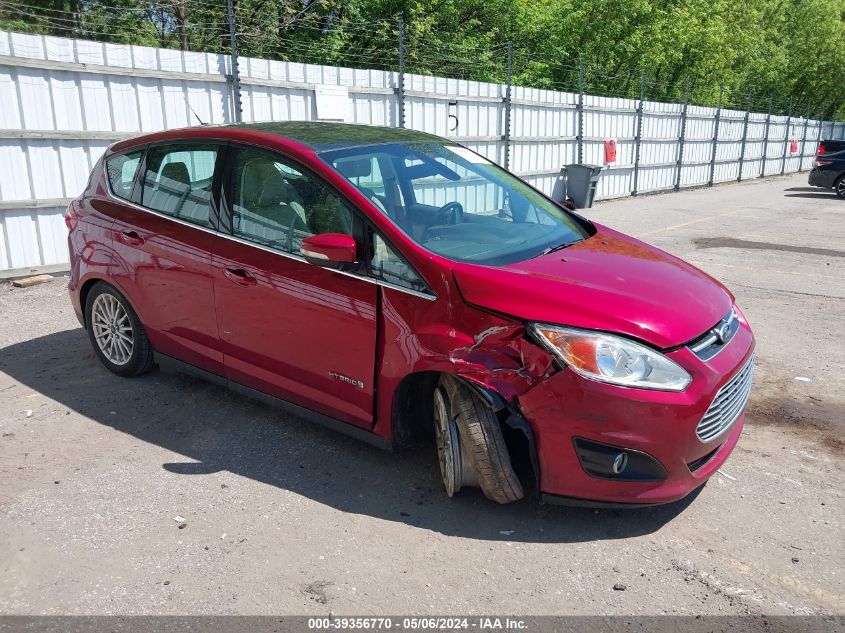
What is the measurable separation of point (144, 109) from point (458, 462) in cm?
710

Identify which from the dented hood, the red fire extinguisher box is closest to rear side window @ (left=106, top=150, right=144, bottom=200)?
the dented hood

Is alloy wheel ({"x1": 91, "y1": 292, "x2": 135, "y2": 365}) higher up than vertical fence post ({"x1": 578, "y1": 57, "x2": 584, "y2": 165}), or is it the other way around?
vertical fence post ({"x1": 578, "y1": 57, "x2": 584, "y2": 165})

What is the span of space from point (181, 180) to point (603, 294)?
8.80 ft

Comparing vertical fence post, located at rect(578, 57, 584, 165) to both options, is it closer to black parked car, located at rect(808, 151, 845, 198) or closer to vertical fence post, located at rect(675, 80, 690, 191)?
vertical fence post, located at rect(675, 80, 690, 191)

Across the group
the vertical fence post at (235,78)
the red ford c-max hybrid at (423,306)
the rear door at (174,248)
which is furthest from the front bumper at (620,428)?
the vertical fence post at (235,78)

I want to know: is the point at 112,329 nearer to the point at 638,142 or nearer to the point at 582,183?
the point at 582,183

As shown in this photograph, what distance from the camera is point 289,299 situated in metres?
3.73

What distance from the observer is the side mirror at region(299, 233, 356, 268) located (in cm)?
340

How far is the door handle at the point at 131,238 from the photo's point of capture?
449 cm

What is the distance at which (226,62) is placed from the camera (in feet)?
30.9

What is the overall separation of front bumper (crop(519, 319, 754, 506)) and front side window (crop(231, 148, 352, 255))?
4.37 feet

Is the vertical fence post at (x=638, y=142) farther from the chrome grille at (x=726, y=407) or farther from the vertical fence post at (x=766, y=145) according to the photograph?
the chrome grille at (x=726, y=407)

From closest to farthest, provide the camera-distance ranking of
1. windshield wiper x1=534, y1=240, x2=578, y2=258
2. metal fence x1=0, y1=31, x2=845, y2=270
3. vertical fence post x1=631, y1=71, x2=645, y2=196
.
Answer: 1. windshield wiper x1=534, y1=240, x2=578, y2=258
2. metal fence x1=0, y1=31, x2=845, y2=270
3. vertical fence post x1=631, y1=71, x2=645, y2=196

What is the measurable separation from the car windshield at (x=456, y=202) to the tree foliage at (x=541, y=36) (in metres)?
6.70
